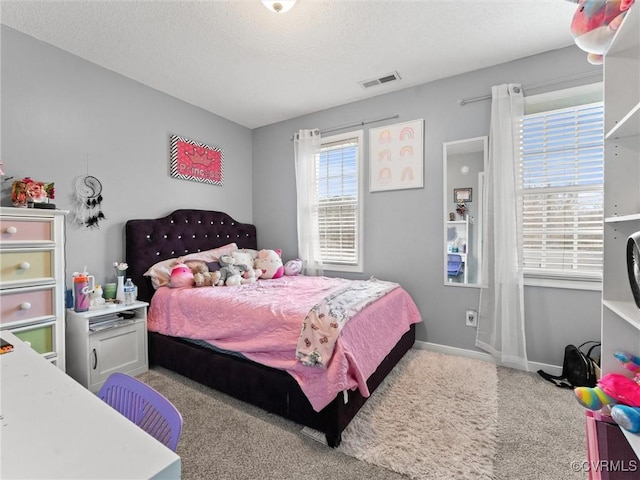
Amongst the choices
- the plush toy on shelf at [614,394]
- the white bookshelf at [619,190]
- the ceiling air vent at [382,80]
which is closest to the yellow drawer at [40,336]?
the plush toy on shelf at [614,394]

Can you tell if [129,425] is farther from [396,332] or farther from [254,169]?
[254,169]

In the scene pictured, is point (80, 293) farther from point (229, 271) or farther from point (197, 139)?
point (197, 139)

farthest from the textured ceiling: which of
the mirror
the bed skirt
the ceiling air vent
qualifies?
the bed skirt

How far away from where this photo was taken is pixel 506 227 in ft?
8.08

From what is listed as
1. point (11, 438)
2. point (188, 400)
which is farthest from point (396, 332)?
point (11, 438)

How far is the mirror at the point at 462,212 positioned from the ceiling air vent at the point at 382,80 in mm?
796

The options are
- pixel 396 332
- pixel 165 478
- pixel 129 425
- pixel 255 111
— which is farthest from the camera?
pixel 255 111

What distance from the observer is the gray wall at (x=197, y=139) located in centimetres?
221

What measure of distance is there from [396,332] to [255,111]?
293 cm

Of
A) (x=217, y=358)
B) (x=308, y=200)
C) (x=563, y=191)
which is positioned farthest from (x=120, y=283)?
(x=563, y=191)

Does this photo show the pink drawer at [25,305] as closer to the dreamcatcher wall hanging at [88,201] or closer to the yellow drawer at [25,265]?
the yellow drawer at [25,265]

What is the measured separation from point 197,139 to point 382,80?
6.94ft

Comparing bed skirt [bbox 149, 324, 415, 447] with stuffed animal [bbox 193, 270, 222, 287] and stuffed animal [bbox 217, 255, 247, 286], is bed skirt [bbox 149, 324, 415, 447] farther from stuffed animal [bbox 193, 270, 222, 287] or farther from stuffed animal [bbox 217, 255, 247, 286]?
stuffed animal [bbox 217, 255, 247, 286]

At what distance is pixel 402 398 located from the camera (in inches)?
81.1
